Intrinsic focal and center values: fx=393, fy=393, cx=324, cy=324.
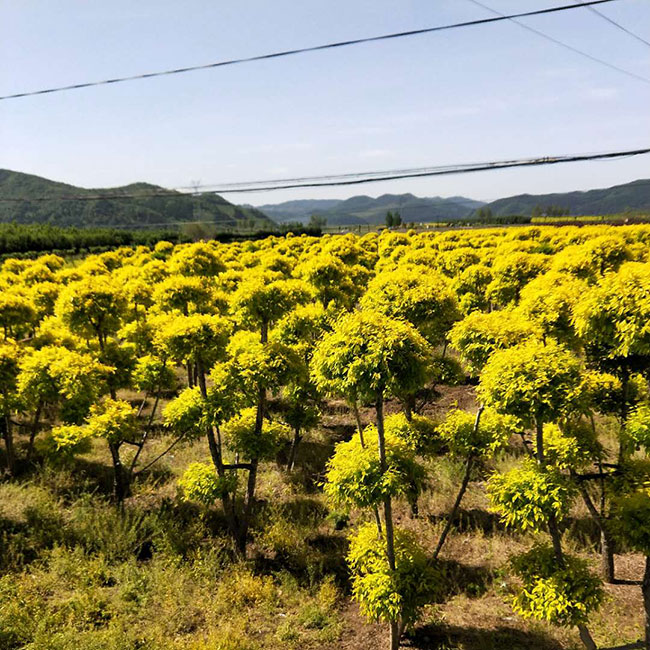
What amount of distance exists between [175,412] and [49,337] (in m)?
7.62

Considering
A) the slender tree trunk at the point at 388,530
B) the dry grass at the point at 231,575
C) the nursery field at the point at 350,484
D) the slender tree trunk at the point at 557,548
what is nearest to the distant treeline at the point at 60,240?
the nursery field at the point at 350,484

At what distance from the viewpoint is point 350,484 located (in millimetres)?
5715

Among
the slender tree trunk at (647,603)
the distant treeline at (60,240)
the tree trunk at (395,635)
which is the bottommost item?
the tree trunk at (395,635)

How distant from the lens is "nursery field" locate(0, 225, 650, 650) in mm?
5352

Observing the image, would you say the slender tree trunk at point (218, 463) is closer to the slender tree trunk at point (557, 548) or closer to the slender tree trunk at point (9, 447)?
the slender tree trunk at point (557, 548)

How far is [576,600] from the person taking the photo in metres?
5.01

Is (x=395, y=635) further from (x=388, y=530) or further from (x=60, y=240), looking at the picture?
(x=60, y=240)

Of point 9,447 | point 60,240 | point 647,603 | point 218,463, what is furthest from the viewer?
point 60,240

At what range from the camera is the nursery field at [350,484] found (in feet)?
17.6

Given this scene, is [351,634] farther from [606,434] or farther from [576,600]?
[606,434]

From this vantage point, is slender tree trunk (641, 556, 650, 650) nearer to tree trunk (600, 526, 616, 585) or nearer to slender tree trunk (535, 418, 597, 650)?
slender tree trunk (535, 418, 597, 650)

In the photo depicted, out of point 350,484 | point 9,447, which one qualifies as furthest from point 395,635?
point 9,447

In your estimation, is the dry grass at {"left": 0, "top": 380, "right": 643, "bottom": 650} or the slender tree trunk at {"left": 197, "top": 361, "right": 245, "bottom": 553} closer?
the dry grass at {"left": 0, "top": 380, "right": 643, "bottom": 650}

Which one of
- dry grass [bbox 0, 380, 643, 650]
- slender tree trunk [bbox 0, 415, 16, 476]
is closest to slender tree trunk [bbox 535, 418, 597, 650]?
dry grass [bbox 0, 380, 643, 650]
